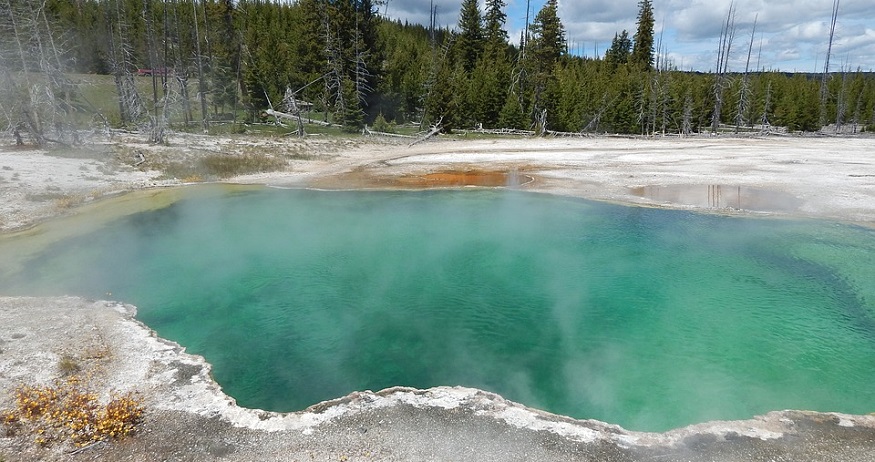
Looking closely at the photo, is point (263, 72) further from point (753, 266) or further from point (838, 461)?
point (838, 461)

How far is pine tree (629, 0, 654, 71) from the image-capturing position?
56.6 meters

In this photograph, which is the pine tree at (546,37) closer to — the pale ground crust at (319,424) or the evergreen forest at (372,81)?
the evergreen forest at (372,81)

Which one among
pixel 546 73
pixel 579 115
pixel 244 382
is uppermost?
pixel 546 73

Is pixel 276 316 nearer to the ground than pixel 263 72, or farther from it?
nearer to the ground

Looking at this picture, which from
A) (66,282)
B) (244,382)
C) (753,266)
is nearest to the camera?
(244,382)

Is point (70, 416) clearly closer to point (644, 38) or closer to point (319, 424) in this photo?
point (319, 424)

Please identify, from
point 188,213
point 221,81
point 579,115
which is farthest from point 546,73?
point 188,213

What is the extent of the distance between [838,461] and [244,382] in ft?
20.5

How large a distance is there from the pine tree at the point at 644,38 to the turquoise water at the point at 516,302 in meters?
49.1

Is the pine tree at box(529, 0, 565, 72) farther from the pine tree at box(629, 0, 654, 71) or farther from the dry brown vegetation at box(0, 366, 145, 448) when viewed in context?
the dry brown vegetation at box(0, 366, 145, 448)

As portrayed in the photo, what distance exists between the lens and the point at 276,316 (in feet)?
27.4

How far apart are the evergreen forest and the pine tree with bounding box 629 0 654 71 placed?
0.38 ft

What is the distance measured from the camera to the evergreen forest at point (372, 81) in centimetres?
3362

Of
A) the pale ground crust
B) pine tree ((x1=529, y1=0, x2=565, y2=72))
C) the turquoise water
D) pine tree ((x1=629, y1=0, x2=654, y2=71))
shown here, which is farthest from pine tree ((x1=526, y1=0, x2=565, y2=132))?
the pale ground crust
